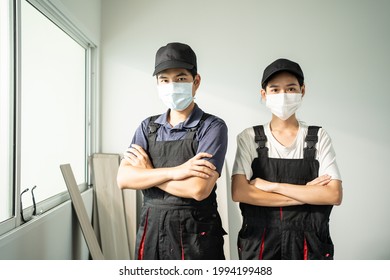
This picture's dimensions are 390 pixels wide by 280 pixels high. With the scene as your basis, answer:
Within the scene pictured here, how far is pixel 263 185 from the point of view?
1.11 metres

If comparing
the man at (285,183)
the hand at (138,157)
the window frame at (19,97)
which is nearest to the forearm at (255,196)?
the man at (285,183)

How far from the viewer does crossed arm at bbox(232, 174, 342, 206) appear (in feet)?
3.48

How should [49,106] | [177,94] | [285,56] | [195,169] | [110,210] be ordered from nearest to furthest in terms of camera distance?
[195,169], [177,94], [49,106], [285,56], [110,210]

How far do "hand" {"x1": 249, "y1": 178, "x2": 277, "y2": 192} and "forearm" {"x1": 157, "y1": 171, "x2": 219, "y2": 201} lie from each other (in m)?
0.18

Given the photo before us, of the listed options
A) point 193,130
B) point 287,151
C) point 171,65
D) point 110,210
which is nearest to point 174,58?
point 171,65

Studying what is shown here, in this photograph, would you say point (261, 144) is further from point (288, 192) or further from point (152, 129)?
point (152, 129)

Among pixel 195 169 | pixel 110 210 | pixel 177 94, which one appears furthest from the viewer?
pixel 110 210

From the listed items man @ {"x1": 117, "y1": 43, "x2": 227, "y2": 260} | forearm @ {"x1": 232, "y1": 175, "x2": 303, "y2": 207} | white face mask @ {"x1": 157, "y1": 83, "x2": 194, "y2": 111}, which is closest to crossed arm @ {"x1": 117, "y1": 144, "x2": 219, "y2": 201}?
man @ {"x1": 117, "y1": 43, "x2": 227, "y2": 260}

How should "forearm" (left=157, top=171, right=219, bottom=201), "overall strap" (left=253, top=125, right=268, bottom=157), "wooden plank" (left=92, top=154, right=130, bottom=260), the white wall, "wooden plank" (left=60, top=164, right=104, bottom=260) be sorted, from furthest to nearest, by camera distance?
"wooden plank" (left=92, top=154, right=130, bottom=260), the white wall, "wooden plank" (left=60, top=164, right=104, bottom=260), "overall strap" (left=253, top=125, right=268, bottom=157), "forearm" (left=157, top=171, right=219, bottom=201)

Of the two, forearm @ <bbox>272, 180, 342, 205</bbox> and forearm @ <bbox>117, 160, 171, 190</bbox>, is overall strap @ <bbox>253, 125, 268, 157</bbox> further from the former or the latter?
forearm @ <bbox>117, 160, 171, 190</bbox>

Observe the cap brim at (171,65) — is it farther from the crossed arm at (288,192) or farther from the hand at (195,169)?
the crossed arm at (288,192)

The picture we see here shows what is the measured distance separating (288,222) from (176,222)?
0.42 metres

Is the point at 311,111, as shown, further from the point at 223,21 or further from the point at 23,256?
the point at 23,256
